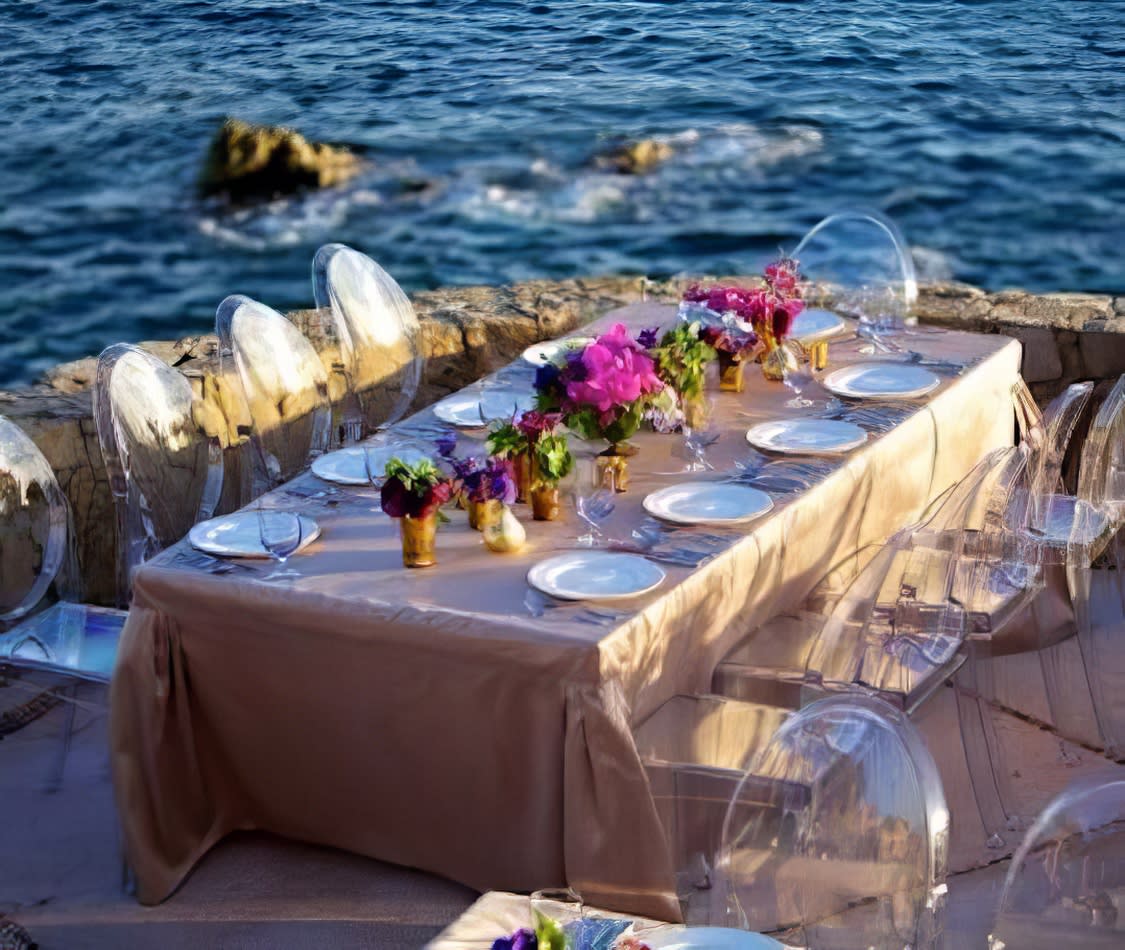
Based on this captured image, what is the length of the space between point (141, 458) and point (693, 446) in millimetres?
1078

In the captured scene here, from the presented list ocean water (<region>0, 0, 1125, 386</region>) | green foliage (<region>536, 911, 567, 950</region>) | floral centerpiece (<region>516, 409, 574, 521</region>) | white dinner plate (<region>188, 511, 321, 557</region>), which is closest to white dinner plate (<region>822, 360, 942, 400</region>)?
floral centerpiece (<region>516, 409, 574, 521</region>)

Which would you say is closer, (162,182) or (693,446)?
(693,446)

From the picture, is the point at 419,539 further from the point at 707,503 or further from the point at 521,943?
the point at 521,943

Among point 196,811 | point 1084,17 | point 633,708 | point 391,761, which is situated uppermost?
point 1084,17

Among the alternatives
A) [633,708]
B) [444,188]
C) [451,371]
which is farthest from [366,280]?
[444,188]

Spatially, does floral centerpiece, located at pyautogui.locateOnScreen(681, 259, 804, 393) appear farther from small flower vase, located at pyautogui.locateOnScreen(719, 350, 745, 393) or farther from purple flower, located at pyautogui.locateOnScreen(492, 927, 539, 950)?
purple flower, located at pyautogui.locateOnScreen(492, 927, 539, 950)

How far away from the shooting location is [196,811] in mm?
2479

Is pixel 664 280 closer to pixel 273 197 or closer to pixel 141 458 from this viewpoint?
pixel 141 458

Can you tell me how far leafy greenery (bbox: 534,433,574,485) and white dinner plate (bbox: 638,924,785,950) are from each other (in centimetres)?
110

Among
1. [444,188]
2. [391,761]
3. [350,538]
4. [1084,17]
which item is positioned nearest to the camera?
[391,761]

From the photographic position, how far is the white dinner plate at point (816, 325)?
140 inches

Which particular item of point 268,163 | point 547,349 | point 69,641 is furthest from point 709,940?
point 268,163

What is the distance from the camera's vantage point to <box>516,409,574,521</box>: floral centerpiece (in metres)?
2.45

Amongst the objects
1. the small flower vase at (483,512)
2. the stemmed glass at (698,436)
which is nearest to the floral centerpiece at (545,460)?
the small flower vase at (483,512)
